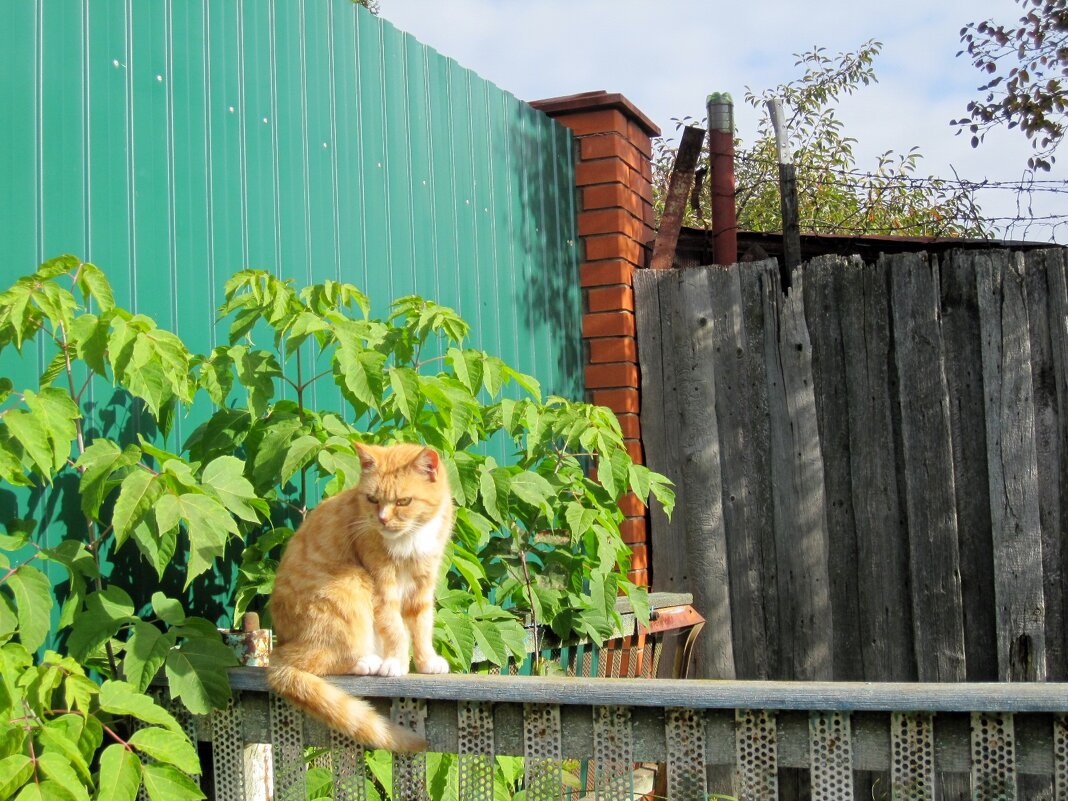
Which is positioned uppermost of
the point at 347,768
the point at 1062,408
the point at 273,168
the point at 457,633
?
the point at 273,168

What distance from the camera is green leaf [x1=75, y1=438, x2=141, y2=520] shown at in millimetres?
2279

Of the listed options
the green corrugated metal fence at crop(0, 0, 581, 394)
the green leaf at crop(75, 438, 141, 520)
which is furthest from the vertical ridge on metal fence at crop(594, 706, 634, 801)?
the green corrugated metal fence at crop(0, 0, 581, 394)

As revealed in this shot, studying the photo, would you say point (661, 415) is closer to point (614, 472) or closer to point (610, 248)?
point (610, 248)

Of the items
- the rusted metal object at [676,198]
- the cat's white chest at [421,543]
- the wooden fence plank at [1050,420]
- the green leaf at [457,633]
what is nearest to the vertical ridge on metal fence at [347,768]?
the cat's white chest at [421,543]

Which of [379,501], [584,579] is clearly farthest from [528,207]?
[379,501]

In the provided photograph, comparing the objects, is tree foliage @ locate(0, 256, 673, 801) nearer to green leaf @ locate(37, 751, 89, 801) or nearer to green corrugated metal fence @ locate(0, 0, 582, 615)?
green leaf @ locate(37, 751, 89, 801)

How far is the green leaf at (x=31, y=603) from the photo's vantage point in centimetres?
215

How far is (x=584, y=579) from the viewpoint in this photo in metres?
3.92

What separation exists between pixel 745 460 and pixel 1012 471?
1.03m

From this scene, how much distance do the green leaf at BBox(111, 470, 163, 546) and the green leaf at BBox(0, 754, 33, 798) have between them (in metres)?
0.43

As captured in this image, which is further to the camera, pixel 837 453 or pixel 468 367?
pixel 837 453

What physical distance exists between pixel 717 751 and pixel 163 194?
6.67ft

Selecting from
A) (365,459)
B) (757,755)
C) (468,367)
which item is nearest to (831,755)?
(757,755)

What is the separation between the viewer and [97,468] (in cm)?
229
